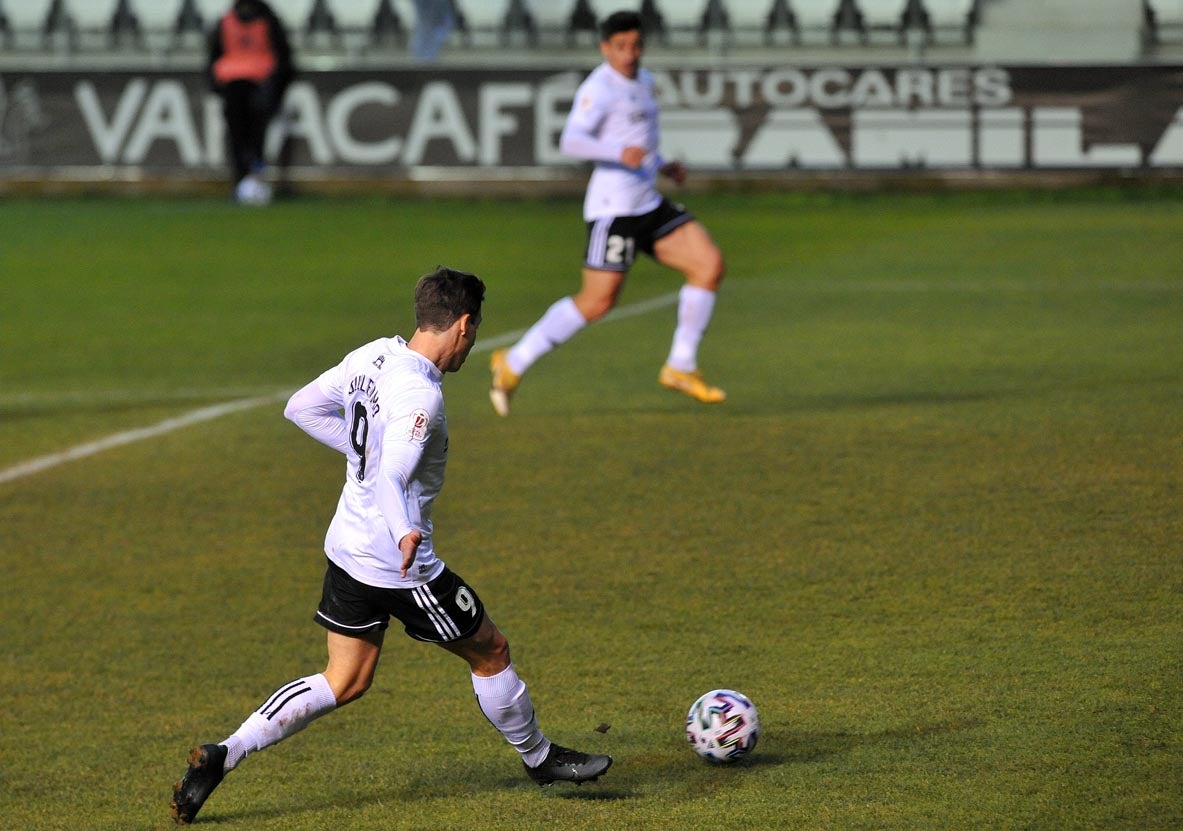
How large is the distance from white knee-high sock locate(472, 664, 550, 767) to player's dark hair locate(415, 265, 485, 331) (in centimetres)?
94

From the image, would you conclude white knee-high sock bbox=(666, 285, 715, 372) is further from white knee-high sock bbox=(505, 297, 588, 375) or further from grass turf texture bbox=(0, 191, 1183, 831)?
white knee-high sock bbox=(505, 297, 588, 375)

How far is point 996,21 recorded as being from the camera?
2394 centimetres

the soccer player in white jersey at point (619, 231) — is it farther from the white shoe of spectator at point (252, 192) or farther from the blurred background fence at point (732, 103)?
the white shoe of spectator at point (252, 192)

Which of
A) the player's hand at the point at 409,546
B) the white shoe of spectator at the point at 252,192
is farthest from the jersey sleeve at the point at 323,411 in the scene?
the white shoe of spectator at the point at 252,192

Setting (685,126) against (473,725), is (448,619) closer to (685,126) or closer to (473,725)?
(473,725)

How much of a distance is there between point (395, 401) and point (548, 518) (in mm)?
3609

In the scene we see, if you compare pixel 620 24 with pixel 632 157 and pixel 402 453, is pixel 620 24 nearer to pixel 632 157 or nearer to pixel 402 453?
pixel 632 157

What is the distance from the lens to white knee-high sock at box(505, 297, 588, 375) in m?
10.1

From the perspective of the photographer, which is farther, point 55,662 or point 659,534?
point 659,534

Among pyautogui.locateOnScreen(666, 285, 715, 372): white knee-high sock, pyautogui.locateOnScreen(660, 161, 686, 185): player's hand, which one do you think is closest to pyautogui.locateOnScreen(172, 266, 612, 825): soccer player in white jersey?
pyautogui.locateOnScreen(666, 285, 715, 372): white knee-high sock

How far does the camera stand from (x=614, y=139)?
1029cm

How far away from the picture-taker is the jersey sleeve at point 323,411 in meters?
4.64

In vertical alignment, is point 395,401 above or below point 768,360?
above

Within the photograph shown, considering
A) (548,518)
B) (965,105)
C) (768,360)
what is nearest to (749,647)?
(548,518)
